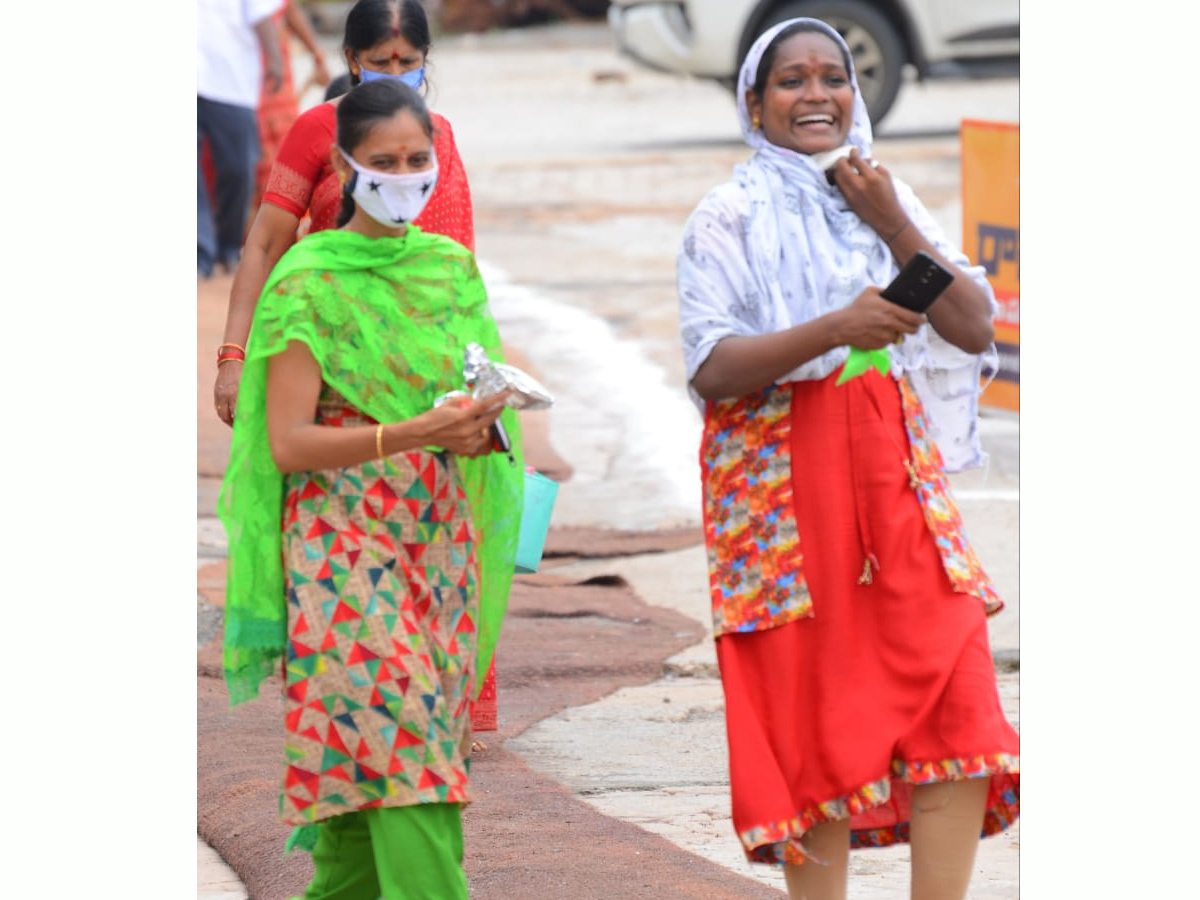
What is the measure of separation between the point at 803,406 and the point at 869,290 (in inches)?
10.9

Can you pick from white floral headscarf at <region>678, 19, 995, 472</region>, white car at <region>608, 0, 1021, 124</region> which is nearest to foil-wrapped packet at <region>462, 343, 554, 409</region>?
white floral headscarf at <region>678, 19, 995, 472</region>

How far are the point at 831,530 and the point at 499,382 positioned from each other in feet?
2.30

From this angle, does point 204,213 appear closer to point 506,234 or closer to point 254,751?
point 506,234

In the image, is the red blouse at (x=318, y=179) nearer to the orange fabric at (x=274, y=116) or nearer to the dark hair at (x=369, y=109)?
the dark hair at (x=369, y=109)

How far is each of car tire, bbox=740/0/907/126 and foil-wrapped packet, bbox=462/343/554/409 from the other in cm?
1229

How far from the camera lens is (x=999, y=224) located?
29.8 ft

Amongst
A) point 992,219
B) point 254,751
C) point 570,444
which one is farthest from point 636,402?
point 254,751

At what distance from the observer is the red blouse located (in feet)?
15.6

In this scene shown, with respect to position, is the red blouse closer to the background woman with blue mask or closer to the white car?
the background woman with blue mask

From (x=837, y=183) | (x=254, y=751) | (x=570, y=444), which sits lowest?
(x=254, y=751)

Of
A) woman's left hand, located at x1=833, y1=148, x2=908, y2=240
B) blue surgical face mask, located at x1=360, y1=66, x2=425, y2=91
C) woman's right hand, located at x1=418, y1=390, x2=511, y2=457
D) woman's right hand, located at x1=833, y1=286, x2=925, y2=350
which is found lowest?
woman's right hand, located at x1=418, y1=390, x2=511, y2=457

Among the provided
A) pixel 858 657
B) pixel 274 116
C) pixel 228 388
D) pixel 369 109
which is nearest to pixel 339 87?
pixel 228 388

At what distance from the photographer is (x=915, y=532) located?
401 cm

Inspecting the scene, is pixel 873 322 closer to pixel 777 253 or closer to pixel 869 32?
pixel 777 253
